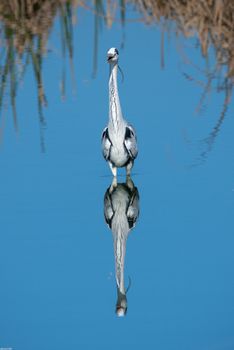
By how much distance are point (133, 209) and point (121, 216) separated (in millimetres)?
112

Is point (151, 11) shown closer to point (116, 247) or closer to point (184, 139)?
point (184, 139)

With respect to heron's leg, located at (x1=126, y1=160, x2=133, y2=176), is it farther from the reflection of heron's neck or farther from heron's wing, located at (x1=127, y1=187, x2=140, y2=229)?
the reflection of heron's neck

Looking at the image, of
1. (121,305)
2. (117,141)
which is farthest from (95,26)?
(121,305)

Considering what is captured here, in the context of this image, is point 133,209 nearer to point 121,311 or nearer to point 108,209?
point 108,209

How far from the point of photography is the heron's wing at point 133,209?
7.48 meters

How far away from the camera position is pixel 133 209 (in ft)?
25.3

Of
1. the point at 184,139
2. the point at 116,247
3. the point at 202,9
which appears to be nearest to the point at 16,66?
the point at 202,9

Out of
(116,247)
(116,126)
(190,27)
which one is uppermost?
(190,27)

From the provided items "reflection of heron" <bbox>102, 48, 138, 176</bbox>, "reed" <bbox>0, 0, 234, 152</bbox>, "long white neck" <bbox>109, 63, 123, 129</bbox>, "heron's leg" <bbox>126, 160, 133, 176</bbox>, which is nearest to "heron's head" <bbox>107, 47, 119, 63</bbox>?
"reflection of heron" <bbox>102, 48, 138, 176</bbox>

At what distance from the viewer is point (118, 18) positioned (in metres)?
11.8

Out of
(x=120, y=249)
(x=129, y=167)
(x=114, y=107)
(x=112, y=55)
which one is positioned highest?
(x=112, y=55)

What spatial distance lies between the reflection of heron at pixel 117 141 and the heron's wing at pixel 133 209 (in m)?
0.36

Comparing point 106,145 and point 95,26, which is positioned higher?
point 95,26

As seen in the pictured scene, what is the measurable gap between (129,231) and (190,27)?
3.86 meters
